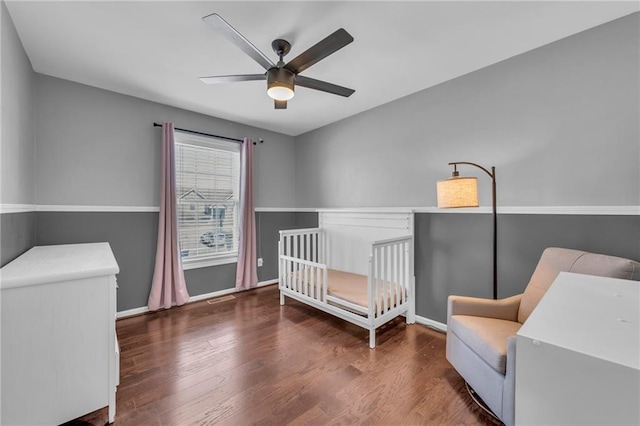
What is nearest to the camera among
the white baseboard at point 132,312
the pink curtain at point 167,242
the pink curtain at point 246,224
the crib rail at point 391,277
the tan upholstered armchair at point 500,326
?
the tan upholstered armchair at point 500,326

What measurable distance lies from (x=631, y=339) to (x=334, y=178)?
3042mm

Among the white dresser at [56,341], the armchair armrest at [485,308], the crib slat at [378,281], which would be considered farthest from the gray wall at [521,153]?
the white dresser at [56,341]

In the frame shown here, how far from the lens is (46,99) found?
2312 millimetres

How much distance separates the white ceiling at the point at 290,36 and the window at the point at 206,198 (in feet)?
2.65

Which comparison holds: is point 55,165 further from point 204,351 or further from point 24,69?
point 204,351

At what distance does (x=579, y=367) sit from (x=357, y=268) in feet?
8.07

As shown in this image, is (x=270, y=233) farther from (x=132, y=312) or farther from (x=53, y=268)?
(x=53, y=268)

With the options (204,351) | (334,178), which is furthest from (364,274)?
(204,351)

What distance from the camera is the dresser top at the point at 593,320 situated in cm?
66

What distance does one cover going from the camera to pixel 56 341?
1.24 meters

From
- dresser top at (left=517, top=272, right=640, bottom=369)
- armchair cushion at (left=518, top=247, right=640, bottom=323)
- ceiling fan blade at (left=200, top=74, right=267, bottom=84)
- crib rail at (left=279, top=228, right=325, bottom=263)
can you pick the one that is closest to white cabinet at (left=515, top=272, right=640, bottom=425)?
dresser top at (left=517, top=272, right=640, bottom=369)

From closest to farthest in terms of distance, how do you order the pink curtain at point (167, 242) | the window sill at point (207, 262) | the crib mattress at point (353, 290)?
the crib mattress at point (353, 290)
the pink curtain at point (167, 242)
the window sill at point (207, 262)

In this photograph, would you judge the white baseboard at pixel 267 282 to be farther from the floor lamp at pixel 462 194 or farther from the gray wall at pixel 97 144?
the floor lamp at pixel 462 194

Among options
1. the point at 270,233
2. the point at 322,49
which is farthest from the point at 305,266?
the point at 322,49
